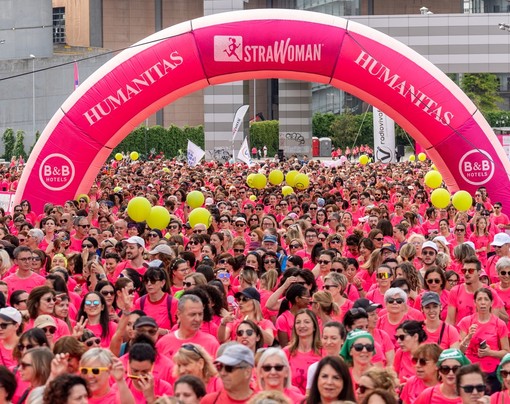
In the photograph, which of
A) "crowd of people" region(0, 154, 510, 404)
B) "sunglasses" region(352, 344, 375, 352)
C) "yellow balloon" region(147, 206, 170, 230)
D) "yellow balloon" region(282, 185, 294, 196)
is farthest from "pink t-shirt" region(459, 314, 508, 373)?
"yellow balloon" region(282, 185, 294, 196)

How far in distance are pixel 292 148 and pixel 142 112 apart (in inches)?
1491

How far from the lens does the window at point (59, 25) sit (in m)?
84.5

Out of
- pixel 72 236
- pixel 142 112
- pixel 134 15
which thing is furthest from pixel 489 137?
pixel 134 15

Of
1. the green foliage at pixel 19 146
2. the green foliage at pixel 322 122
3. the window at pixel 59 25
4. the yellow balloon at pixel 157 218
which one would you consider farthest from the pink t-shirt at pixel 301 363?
the window at pixel 59 25

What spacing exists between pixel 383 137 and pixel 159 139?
35.9 m

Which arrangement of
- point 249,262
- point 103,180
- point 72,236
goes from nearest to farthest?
point 249,262 < point 72,236 < point 103,180

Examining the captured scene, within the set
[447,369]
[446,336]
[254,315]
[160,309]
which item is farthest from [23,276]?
[447,369]

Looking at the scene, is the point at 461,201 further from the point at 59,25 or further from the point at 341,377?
the point at 59,25

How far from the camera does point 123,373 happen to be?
8195 millimetres

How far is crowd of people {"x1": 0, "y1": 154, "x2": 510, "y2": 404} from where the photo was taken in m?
7.83

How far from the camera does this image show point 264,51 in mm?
22312

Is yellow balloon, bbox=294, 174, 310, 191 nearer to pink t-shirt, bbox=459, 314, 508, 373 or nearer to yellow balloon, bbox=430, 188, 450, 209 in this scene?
yellow balloon, bbox=430, 188, 450, 209

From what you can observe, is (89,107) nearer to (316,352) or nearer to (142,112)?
(142,112)

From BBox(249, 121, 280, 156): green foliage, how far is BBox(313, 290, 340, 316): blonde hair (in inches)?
2672
